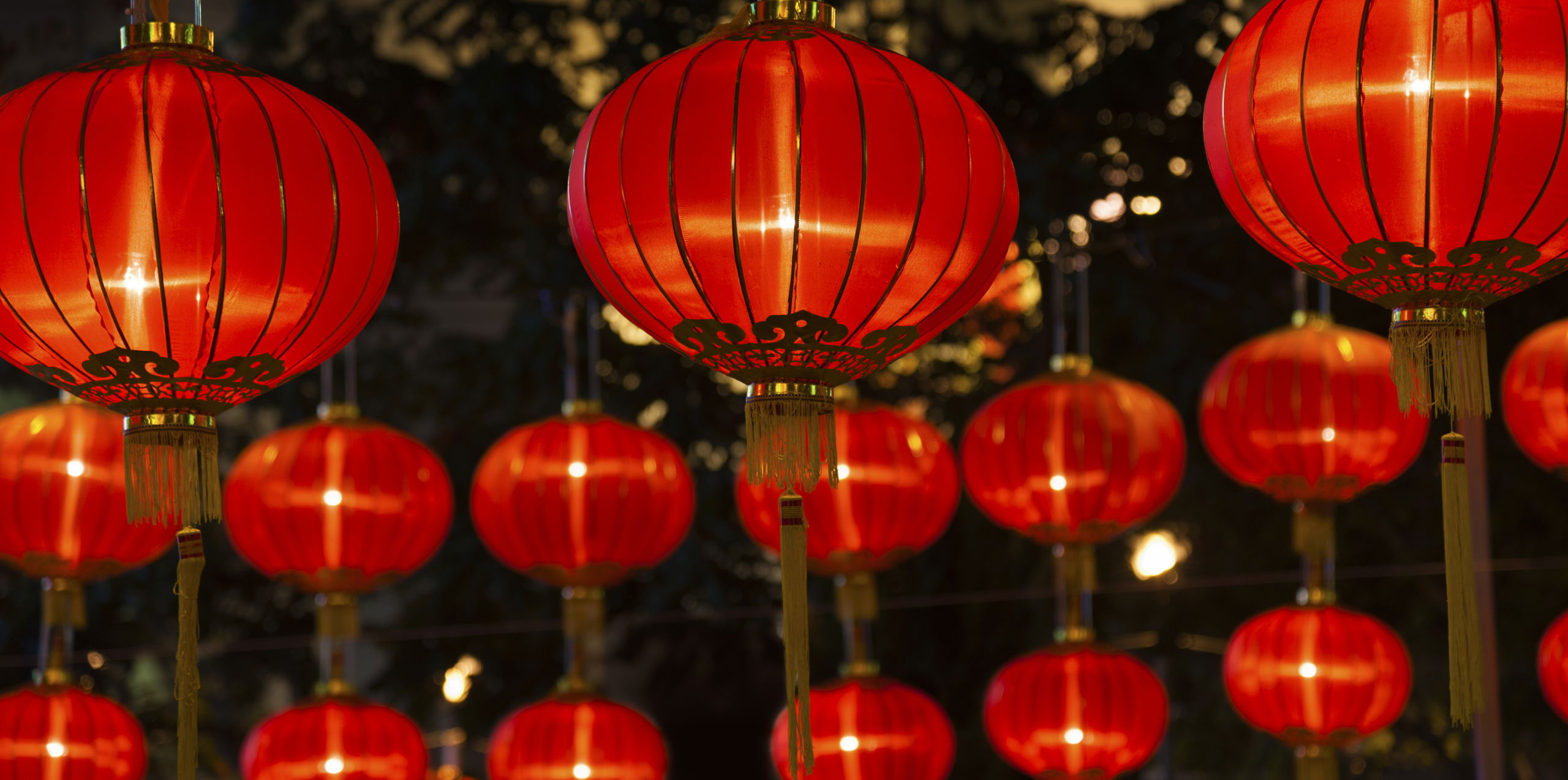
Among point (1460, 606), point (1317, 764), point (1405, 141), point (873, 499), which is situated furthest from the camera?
point (1317, 764)

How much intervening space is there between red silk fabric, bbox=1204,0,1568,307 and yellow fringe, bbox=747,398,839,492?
1.57 ft

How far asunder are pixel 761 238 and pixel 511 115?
2.90m

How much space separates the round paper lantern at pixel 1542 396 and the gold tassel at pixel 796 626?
187 cm

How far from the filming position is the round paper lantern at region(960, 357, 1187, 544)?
10.4 feet

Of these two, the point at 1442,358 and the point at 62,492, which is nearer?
the point at 1442,358

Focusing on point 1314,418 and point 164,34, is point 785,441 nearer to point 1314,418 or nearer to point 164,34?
point 164,34

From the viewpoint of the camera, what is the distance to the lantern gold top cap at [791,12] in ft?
5.91

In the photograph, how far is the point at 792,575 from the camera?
1843mm

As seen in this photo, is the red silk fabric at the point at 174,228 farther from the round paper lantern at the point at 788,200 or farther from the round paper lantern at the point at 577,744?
the round paper lantern at the point at 577,744

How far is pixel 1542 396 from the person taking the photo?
10.5 feet

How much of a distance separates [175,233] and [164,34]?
25 cm

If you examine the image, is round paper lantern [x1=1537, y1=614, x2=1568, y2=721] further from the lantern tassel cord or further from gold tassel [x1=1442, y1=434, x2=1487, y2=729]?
the lantern tassel cord

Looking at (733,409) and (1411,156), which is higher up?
(1411,156)

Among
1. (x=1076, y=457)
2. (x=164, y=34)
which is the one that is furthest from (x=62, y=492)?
(x=1076, y=457)
